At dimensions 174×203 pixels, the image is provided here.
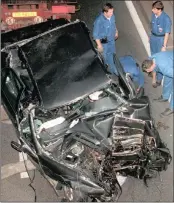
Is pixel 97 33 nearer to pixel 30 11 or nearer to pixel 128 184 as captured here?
pixel 30 11

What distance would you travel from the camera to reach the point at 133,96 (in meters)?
4.89

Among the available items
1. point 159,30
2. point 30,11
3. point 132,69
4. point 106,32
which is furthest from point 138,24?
point 30,11

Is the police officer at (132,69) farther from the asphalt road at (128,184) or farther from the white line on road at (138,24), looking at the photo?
the white line on road at (138,24)

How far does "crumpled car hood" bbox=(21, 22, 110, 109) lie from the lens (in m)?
4.82

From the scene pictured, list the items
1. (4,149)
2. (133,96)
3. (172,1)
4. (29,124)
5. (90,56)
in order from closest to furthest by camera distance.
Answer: (29,124), (133,96), (90,56), (4,149), (172,1)

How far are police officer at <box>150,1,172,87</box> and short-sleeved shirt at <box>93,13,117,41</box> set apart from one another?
73cm

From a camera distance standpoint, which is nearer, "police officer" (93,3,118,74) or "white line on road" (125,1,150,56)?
"police officer" (93,3,118,74)

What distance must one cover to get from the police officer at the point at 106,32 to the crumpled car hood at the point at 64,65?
39.7 inches

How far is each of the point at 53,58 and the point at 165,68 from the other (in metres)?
1.75

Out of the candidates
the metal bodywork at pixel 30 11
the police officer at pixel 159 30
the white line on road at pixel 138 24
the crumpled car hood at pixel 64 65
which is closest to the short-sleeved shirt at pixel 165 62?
the police officer at pixel 159 30

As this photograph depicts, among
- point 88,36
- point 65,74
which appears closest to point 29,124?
point 65,74

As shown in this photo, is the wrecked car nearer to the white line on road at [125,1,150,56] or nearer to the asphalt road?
the asphalt road

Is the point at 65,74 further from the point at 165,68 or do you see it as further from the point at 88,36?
the point at 165,68

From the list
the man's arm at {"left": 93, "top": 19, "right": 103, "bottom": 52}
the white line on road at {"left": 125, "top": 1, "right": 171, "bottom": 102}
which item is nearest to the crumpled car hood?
the man's arm at {"left": 93, "top": 19, "right": 103, "bottom": 52}
